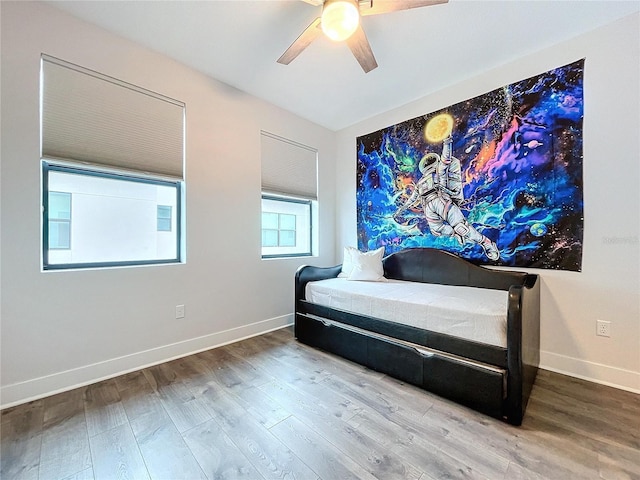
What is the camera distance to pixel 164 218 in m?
2.45

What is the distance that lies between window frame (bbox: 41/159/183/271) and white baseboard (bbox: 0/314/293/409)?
0.75 m

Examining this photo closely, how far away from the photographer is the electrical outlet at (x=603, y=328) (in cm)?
197

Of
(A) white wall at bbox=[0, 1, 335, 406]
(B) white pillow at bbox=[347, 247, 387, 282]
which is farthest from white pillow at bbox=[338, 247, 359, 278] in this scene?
(A) white wall at bbox=[0, 1, 335, 406]

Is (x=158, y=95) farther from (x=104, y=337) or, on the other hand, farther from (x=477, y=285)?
(x=477, y=285)

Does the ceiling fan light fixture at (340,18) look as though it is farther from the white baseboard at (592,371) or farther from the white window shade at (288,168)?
the white baseboard at (592,371)

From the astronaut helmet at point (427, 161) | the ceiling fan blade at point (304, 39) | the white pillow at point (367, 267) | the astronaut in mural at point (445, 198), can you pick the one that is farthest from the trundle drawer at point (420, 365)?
the ceiling fan blade at point (304, 39)

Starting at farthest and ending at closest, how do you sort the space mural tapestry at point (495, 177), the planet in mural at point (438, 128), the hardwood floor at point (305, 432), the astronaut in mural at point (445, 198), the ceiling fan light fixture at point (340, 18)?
the planet in mural at point (438, 128) < the astronaut in mural at point (445, 198) < the space mural tapestry at point (495, 177) < the ceiling fan light fixture at point (340, 18) < the hardwood floor at point (305, 432)

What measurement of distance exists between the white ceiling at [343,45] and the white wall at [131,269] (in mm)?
235

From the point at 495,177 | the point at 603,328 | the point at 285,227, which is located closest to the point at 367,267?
the point at 285,227

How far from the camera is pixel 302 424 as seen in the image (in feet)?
4.98

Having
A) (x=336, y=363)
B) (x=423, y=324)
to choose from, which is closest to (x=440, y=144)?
(x=423, y=324)

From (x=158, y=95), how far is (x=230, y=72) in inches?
27.3

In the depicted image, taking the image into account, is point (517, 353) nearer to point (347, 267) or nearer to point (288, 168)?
point (347, 267)

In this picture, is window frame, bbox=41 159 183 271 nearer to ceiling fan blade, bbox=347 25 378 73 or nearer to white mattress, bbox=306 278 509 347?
white mattress, bbox=306 278 509 347
